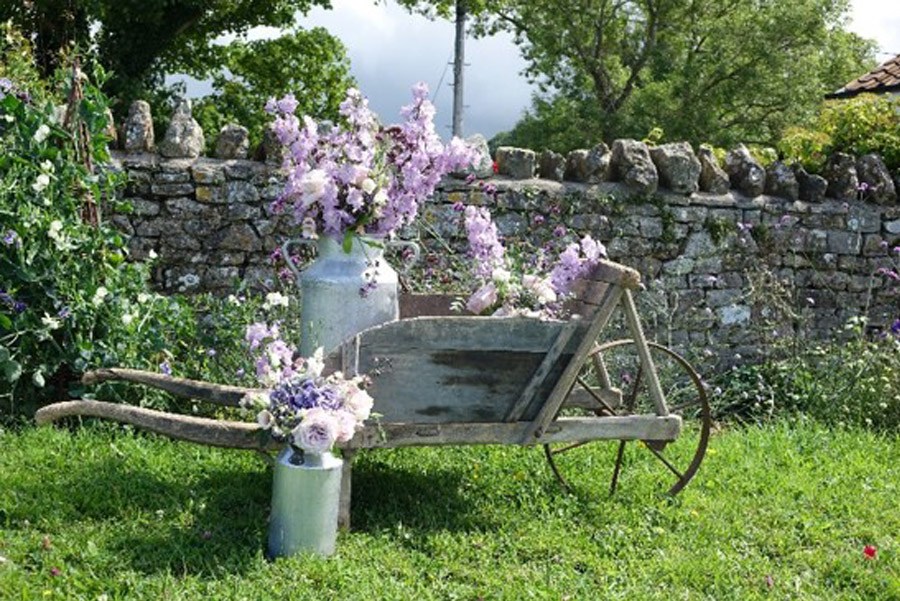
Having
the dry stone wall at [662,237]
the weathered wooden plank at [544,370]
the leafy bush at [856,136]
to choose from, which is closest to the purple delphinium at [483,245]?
the weathered wooden plank at [544,370]

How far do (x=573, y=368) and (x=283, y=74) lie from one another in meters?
13.7

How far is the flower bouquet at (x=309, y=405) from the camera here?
3.76 meters

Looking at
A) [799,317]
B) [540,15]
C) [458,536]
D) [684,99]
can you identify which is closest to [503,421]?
[458,536]

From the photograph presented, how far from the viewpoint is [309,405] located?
12.7 ft

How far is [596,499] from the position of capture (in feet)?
15.7

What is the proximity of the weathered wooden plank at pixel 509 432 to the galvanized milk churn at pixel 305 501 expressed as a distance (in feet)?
0.80

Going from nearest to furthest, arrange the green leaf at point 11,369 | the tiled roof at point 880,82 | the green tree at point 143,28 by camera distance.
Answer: the green leaf at point 11,369, the green tree at point 143,28, the tiled roof at point 880,82

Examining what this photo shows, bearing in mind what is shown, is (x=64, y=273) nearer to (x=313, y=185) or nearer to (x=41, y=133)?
(x=41, y=133)

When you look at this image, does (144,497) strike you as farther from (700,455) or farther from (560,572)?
(700,455)

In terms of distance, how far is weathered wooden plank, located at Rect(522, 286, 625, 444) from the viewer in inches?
171

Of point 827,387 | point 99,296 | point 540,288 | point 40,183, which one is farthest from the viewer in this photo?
point 827,387

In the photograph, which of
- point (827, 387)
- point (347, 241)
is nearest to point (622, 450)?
point (347, 241)

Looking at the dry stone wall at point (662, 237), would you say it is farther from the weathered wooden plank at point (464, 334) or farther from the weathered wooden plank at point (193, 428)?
the weathered wooden plank at point (193, 428)

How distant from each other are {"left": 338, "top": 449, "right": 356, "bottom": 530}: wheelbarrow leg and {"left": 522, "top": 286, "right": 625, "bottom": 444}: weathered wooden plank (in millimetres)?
715
